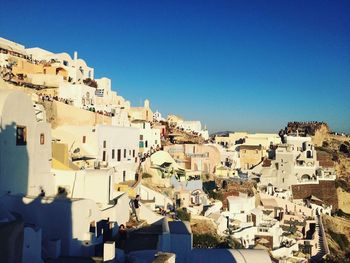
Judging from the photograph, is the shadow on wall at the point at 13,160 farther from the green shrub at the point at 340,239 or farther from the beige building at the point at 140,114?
the green shrub at the point at 340,239

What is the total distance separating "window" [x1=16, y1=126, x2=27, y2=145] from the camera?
1393 centimetres

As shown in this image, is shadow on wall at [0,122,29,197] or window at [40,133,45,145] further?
window at [40,133,45,145]

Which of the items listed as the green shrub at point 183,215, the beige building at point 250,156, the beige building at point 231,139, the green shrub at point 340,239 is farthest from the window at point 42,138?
the beige building at point 231,139

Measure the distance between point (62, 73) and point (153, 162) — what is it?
36.5ft

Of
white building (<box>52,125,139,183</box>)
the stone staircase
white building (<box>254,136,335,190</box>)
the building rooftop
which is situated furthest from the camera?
white building (<box>254,136,335,190</box>)

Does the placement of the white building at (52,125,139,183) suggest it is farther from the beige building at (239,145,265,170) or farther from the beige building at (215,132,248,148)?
the beige building at (215,132,248,148)

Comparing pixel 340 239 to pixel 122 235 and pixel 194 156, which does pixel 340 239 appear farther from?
pixel 122 235

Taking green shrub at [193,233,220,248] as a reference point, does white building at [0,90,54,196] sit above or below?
above

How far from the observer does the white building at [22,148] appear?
13.1 m

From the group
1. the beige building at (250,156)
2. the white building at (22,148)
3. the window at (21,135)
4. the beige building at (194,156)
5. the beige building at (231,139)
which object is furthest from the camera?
the beige building at (231,139)

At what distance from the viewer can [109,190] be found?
58.2 ft

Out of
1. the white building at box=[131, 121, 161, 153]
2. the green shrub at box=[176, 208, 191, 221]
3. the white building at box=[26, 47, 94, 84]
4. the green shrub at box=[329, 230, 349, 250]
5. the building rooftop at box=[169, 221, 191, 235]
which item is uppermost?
the white building at box=[26, 47, 94, 84]

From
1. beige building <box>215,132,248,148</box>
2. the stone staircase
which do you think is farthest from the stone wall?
beige building <box>215,132,248,148</box>

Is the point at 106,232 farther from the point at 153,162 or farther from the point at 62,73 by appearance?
the point at 62,73
